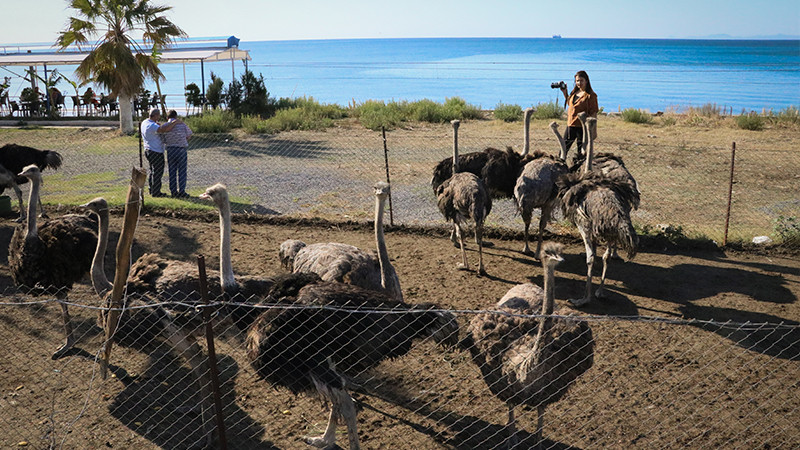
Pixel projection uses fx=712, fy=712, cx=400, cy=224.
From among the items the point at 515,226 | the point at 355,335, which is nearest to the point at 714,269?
the point at 515,226

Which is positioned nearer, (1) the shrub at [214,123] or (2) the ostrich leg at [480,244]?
(2) the ostrich leg at [480,244]

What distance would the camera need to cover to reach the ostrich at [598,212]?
24.6 feet

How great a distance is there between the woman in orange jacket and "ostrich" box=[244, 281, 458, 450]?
268 inches

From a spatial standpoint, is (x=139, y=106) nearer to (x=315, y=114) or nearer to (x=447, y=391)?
(x=315, y=114)

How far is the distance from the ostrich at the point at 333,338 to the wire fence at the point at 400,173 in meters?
5.88

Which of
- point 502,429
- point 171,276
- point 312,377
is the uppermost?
point 171,276

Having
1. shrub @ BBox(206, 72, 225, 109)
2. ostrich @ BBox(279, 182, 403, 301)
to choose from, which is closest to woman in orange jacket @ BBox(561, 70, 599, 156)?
ostrich @ BBox(279, 182, 403, 301)

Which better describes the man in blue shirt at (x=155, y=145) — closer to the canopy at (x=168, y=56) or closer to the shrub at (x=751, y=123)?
the canopy at (x=168, y=56)

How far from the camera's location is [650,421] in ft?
18.0

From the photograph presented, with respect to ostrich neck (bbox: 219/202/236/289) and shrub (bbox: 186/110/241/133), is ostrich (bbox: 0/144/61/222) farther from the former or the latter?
shrub (bbox: 186/110/241/133)

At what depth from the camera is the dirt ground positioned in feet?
17.6

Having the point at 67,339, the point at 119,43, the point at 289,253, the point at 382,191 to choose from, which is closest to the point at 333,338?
the point at 382,191

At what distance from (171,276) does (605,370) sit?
12.3ft

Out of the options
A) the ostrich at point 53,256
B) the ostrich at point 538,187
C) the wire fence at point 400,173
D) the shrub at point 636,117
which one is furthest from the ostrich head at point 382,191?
the shrub at point 636,117
